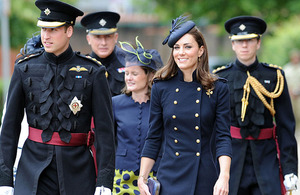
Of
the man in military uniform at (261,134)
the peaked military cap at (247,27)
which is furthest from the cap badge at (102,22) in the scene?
the man in military uniform at (261,134)

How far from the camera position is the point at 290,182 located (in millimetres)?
6320

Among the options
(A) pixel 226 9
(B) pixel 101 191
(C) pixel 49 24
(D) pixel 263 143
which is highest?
(A) pixel 226 9

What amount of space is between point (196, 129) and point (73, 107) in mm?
925

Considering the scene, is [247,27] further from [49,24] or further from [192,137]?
[49,24]

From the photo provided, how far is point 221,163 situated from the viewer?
4789 millimetres

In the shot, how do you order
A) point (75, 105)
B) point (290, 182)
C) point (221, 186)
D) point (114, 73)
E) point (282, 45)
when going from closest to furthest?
point (221, 186)
point (75, 105)
point (290, 182)
point (114, 73)
point (282, 45)

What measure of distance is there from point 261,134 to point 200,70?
1762mm

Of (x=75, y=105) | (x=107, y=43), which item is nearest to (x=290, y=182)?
(x=75, y=105)

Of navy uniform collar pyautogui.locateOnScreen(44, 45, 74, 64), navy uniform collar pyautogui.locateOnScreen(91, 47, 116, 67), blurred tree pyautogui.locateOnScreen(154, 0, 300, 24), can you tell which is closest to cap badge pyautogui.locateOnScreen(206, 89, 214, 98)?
navy uniform collar pyautogui.locateOnScreen(44, 45, 74, 64)

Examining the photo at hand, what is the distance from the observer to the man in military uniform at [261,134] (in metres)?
6.44

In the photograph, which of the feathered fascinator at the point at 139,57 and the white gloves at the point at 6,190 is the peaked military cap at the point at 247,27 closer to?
the feathered fascinator at the point at 139,57

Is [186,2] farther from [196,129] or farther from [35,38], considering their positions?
[196,129]

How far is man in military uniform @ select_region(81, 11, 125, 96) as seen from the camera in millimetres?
7268

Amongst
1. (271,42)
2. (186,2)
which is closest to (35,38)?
(186,2)
